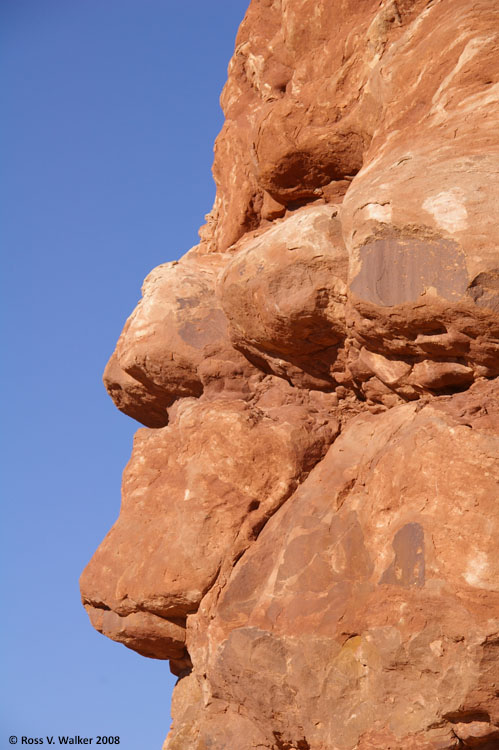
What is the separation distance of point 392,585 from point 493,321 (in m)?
1.48

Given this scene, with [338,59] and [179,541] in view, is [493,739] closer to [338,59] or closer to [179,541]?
[179,541]

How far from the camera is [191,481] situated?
609 cm

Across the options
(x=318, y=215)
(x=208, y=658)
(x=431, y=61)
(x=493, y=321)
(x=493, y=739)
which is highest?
(x=431, y=61)

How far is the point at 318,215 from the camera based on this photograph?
5.61 meters

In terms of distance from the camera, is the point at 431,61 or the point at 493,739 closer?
the point at 493,739

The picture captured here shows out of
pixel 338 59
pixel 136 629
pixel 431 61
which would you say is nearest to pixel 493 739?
pixel 136 629

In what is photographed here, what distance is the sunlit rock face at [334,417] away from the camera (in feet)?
14.8

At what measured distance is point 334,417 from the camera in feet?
19.7

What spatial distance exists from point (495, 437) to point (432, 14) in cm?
274

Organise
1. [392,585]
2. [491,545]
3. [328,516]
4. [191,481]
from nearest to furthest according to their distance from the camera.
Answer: [491,545] → [392,585] → [328,516] → [191,481]

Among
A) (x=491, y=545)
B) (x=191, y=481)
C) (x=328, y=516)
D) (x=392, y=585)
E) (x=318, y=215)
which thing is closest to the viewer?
(x=491, y=545)

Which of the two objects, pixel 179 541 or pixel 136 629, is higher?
pixel 179 541

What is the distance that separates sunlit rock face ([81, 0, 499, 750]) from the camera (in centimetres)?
450

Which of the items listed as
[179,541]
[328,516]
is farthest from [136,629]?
[328,516]
